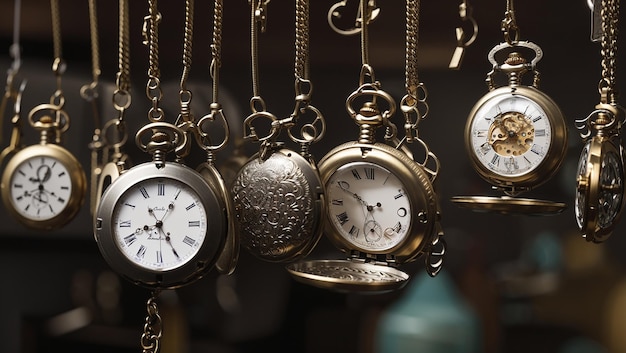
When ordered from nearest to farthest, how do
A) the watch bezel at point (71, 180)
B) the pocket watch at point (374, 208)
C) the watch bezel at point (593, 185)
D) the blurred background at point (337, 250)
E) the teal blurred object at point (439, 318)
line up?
1. the watch bezel at point (593, 185)
2. the pocket watch at point (374, 208)
3. the watch bezel at point (71, 180)
4. the blurred background at point (337, 250)
5. the teal blurred object at point (439, 318)

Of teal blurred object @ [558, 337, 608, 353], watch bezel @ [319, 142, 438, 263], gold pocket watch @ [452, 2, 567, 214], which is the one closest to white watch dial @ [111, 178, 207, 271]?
watch bezel @ [319, 142, 438, 263]

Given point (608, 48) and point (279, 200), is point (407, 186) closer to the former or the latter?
point (279, 200)

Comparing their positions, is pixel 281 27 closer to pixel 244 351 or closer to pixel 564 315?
pixel 244 351

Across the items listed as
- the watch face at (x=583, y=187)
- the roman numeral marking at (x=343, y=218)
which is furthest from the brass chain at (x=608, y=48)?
the roman numeral marking at (x=343, y=218)

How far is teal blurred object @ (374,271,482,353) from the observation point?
79.7 inches

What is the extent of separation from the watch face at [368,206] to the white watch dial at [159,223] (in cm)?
25

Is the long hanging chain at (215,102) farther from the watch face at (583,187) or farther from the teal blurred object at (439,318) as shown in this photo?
the teal blurred object at (439,318)

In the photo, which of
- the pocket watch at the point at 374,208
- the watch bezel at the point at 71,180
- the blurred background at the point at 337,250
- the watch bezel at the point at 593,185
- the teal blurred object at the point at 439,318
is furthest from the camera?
the teal blurred object at the point at 439,318

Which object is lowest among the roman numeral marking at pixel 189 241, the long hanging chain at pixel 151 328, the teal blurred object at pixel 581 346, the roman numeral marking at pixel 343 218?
the teal blurred object at pixel 581 346

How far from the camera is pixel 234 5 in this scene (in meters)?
2.13

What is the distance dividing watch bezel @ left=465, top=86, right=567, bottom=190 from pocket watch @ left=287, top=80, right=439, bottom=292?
133mm

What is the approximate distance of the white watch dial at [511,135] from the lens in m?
1.36

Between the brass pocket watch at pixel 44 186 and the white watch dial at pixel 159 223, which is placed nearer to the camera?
the white watch dial at pixel 159 223

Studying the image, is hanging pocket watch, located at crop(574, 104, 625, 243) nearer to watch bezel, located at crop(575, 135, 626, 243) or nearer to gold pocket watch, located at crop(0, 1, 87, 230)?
watch bezel, located at crop(575, 135, 626, 243)
